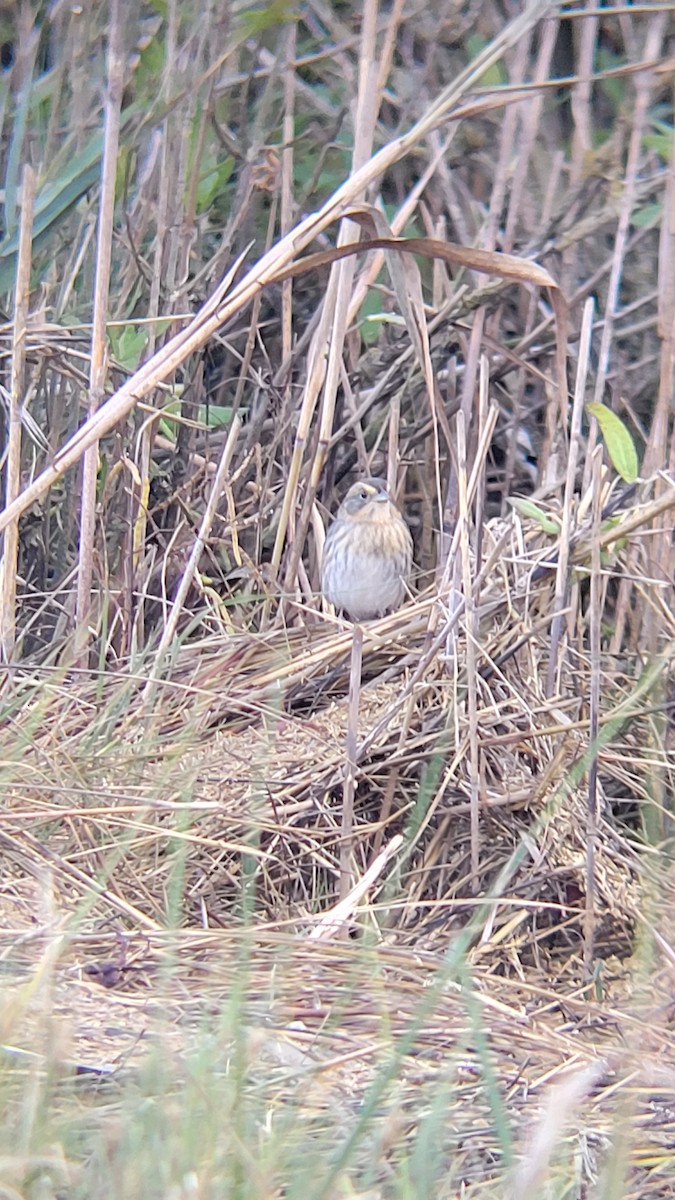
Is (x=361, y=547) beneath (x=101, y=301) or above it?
beneath

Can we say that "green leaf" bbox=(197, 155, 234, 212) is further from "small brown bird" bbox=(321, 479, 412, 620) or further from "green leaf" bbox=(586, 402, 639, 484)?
"green leaf" bbox=(586, 402, 639, 484)

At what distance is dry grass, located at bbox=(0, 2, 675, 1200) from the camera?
1.72 m

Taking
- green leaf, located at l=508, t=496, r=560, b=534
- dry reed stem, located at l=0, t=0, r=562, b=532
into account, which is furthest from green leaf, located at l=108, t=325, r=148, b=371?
green leaf, located at l=508, t=496, r=560, b=534

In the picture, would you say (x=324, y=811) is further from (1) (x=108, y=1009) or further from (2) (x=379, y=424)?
(2) (x=379, y=424)

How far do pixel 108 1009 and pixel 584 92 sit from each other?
8.71 feet

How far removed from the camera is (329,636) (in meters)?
3.15

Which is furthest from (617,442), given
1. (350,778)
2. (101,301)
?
(101,301)

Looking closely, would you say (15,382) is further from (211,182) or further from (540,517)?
(540,517)

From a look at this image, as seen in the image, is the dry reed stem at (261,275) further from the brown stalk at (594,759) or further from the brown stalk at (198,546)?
the brown stalk at (594,759)

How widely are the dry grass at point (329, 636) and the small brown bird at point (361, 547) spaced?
0.09 metres

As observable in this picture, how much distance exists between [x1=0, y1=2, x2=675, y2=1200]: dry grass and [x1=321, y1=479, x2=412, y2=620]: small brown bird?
3.4 inches

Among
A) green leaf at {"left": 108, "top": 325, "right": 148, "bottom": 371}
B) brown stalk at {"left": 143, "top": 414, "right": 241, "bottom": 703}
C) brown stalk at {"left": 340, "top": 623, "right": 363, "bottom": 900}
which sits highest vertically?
green leaf at {"left": 108, "top": 325, "right": 148, "bottom": 371}

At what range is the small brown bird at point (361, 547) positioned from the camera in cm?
352

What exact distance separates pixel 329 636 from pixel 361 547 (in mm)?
396
